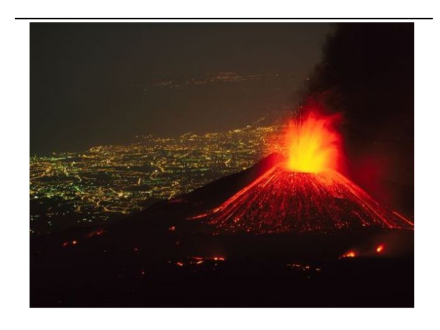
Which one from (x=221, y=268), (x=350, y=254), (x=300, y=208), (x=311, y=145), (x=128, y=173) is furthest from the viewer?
(x=128, y=173)

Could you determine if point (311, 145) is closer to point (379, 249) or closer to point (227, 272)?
point (379, 249)

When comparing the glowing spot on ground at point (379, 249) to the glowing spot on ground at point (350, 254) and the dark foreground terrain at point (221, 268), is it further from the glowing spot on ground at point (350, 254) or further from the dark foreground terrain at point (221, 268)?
the glowing spot on ground at point (350, 254)

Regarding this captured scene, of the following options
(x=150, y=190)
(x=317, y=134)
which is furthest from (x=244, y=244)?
(x=150, y=190)

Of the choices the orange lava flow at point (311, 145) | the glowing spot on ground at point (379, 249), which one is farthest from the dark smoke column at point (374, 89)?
the glowing spot on ground at point (379, 249)

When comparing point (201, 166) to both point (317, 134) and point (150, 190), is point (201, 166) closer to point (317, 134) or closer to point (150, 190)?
point (150, 190)

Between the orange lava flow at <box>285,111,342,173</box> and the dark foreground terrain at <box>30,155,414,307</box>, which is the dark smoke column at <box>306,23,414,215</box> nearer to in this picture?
the orange lava flow at <box>285,111,342,173</box>

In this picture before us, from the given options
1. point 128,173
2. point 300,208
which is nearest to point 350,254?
point 300,208

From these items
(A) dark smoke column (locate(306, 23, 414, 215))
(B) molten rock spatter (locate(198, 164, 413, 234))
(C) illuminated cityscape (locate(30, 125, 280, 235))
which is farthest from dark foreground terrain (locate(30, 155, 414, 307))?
(C) illuminated cityscape (locate(30, 125, 280, 235))
